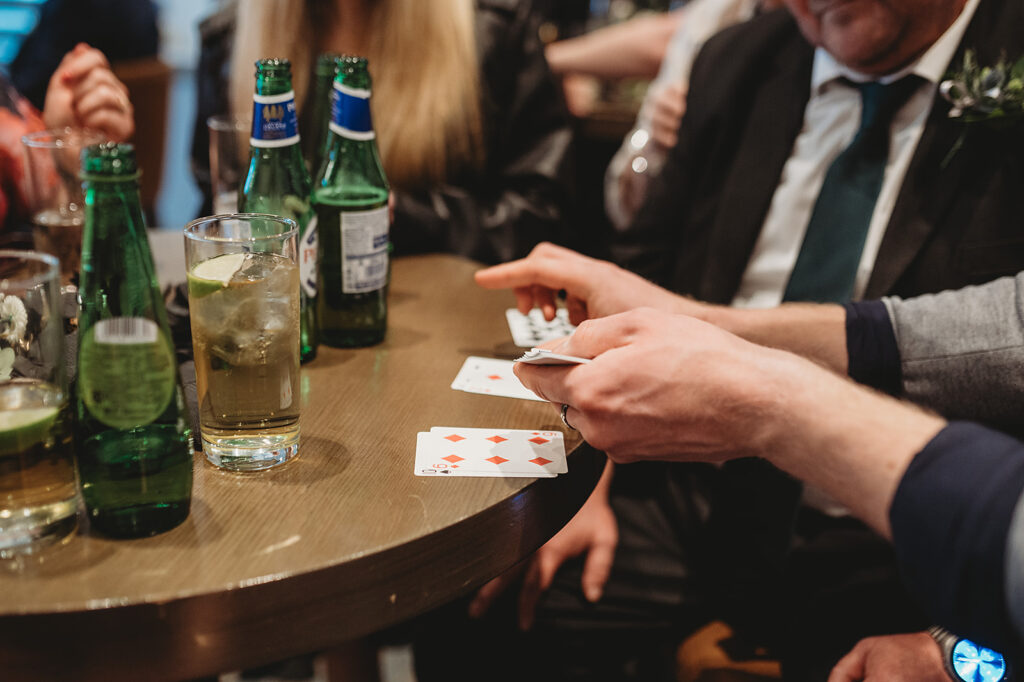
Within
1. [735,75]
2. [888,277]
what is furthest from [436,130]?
[888,277]

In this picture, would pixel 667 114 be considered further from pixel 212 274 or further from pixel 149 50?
pixel 149 50

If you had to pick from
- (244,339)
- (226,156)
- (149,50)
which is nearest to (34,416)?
(244,339)

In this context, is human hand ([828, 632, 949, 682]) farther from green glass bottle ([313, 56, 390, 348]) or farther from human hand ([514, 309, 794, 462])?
green glass bottle ([313, 56, 390, 348])

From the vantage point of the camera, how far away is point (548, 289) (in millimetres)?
1284

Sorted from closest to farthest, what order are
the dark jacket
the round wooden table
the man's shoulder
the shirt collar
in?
the round wooden table, the shirt collar, the man's shoulder, the dark jacket

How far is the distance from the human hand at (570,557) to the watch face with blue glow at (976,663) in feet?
1.94

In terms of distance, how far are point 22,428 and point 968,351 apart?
118 centimetres

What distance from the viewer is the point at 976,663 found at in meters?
1.01

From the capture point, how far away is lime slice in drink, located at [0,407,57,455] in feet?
2.17

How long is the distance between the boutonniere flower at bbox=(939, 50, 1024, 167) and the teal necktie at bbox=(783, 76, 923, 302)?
0.32 ft

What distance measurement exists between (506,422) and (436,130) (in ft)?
3.90

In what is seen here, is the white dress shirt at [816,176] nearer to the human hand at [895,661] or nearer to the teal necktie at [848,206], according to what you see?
the teal necktie at [848,206]

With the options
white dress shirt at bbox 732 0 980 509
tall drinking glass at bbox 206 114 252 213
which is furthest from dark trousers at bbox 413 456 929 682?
tall drinking glass at bbox 206 114 252 213

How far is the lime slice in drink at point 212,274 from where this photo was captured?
80cm
